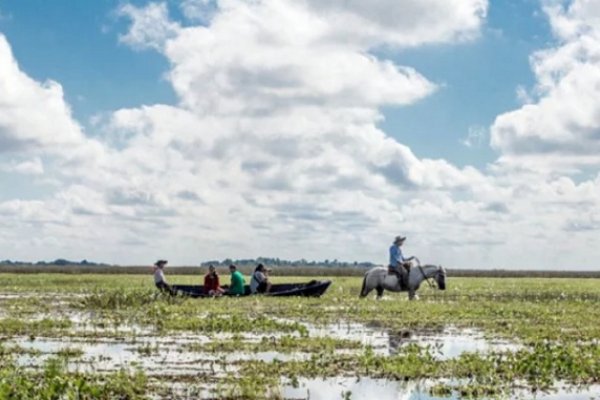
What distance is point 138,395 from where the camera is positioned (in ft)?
37.9

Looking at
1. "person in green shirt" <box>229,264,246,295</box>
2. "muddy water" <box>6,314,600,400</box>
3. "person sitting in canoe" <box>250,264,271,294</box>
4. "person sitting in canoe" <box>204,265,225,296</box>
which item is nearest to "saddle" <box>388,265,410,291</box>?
"person sitting in canoe" <box>250,264,271,294</box>

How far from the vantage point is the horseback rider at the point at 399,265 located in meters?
33.7

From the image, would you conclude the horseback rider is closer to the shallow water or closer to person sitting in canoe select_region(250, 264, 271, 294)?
person sitting in canoe select_region(250, 264, 271, 294)

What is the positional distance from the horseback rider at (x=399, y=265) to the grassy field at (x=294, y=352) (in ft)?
20.6

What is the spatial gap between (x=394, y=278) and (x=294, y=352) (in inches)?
718

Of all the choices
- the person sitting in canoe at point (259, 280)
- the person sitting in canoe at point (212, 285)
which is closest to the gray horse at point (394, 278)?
the person sitting in canoe at point (259, 280)

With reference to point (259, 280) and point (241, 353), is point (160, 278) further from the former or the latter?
point (241, 353)

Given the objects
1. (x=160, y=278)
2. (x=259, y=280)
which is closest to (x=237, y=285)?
(x=259, y=280)

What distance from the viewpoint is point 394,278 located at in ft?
112

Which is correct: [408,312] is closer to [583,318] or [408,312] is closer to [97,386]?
[583,318]

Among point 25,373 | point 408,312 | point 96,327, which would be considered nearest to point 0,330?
point 96,327

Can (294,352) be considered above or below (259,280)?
below

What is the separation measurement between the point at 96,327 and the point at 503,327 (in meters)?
9.67

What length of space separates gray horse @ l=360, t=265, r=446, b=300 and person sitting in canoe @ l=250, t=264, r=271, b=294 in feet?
13.2
